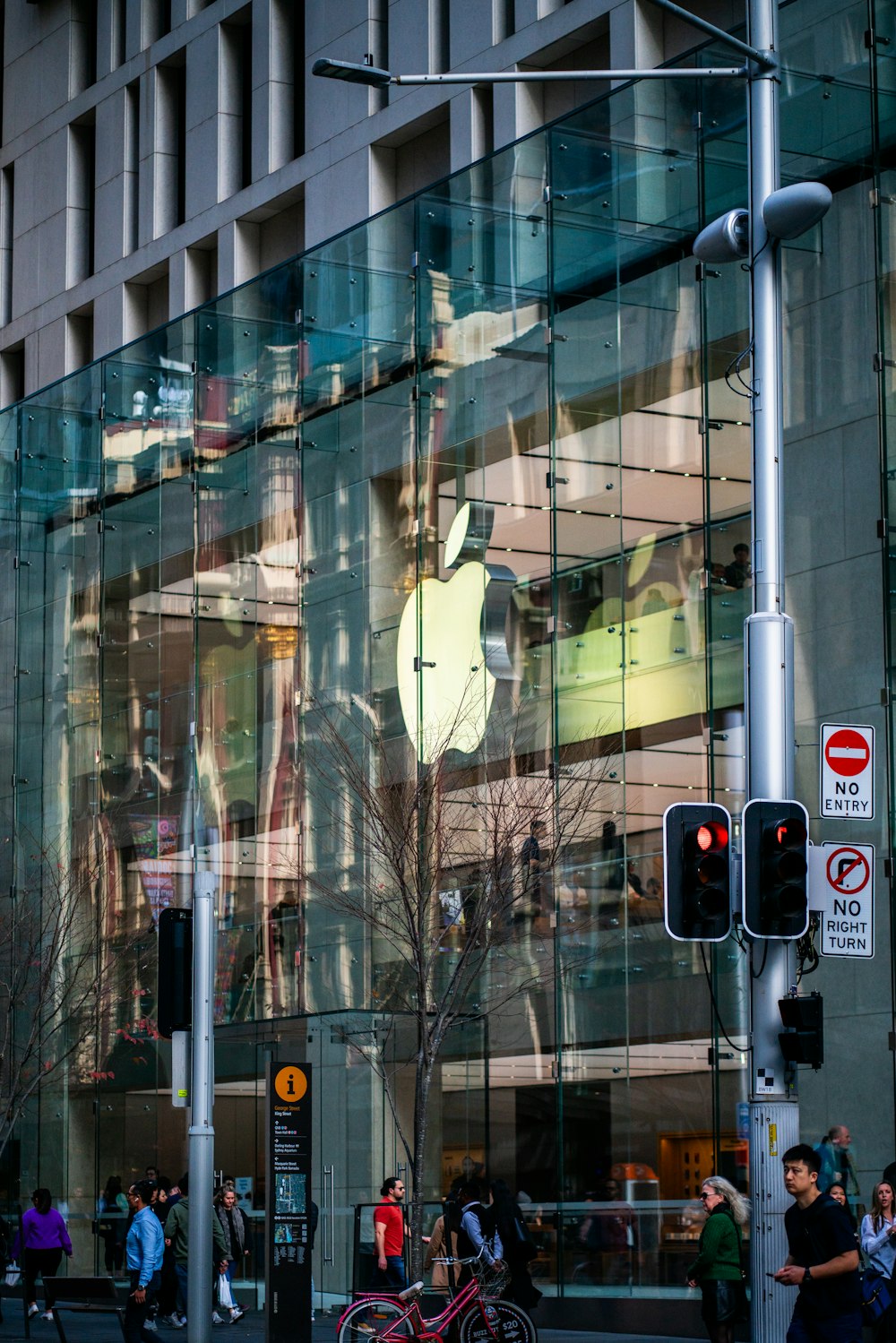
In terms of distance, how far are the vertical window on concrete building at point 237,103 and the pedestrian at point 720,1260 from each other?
2871cm

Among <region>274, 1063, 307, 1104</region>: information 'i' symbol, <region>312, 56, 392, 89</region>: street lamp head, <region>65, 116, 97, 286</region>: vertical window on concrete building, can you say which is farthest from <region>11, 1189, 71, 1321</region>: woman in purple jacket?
<region>65, 116, 97, 286</region>: vertical window on concrete building

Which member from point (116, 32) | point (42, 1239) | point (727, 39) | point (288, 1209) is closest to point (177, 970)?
point (288, 1209)

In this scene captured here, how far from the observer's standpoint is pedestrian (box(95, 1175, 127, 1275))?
115ft

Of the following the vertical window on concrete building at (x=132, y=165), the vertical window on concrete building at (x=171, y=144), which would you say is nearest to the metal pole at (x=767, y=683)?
the vertical window on concrete building at (x=171, y=144)

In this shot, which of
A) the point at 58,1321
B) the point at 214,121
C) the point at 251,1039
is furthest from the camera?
the point at 214,121

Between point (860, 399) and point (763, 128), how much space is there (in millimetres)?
9427

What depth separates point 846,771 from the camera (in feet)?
45.5

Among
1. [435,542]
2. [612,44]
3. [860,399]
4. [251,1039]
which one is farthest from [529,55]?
[251,1039]

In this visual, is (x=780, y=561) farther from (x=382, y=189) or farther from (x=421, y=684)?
(x=382, y=189)

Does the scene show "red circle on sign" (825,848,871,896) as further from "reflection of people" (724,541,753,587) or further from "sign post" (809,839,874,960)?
"reflection of people" (724,541,753,587)

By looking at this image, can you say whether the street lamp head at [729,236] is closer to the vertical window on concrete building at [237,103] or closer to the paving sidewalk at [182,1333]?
the paving sidewalk at [182,1333]

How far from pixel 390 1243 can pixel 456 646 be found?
9252 mm

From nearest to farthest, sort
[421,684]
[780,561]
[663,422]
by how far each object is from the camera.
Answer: [780,561]
[663,422]
[421,684]

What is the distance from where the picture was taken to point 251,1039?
105 ft
